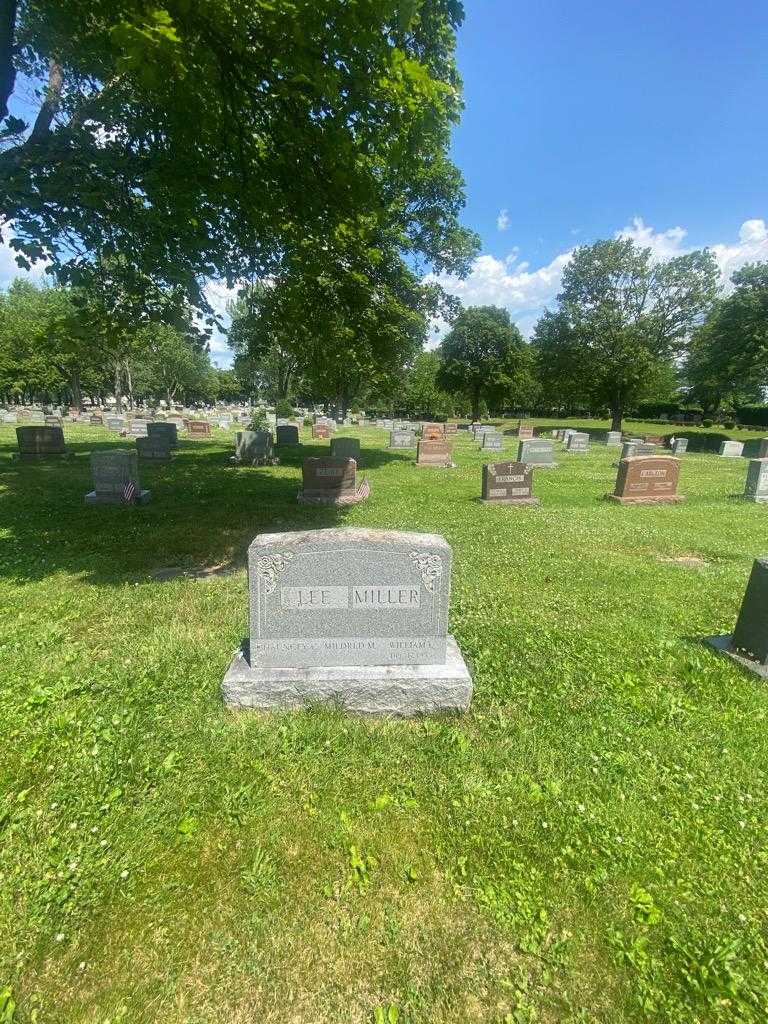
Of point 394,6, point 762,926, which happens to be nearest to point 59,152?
point 394,6

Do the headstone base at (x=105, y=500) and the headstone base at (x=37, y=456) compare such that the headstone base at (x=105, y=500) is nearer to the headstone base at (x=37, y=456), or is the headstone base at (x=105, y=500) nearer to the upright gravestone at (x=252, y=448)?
the upright gravestone at (x=252, y=448)

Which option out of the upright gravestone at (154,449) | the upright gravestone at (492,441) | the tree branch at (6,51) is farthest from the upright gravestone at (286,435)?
the tree branch at (6,51)

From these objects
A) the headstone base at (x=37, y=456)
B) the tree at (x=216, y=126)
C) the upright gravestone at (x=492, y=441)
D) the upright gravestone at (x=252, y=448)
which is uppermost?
the tree at (x=216, y=126)

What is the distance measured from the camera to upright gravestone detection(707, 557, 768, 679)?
14.0ft

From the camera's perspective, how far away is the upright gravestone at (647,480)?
12375mm

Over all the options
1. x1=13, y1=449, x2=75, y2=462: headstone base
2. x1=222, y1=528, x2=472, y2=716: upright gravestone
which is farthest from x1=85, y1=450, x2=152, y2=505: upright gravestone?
x1=13, y1=449, x2=75, y2=462: headstone base

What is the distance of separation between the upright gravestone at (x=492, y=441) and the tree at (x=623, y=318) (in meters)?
19.3

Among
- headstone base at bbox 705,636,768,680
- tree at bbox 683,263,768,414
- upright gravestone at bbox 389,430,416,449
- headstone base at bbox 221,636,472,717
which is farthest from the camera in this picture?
tree at bbox 683,263,768,414

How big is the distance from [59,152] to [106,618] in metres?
7.08

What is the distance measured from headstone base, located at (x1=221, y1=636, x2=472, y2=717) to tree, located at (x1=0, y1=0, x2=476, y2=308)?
525 centimetres

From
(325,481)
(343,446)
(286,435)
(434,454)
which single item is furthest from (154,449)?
(434,454)

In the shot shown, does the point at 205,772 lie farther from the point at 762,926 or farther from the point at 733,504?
the point at 733,504

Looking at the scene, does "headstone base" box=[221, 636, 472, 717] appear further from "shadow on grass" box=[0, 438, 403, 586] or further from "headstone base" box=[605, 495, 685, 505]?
"headstone base" box=[605, 495, 685, 505]

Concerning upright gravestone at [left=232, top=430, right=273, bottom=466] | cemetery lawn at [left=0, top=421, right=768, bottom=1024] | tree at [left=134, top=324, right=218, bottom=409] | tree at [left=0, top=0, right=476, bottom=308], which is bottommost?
cemetery lawn at [left=0, top=421, right=768, bottom=1024]
